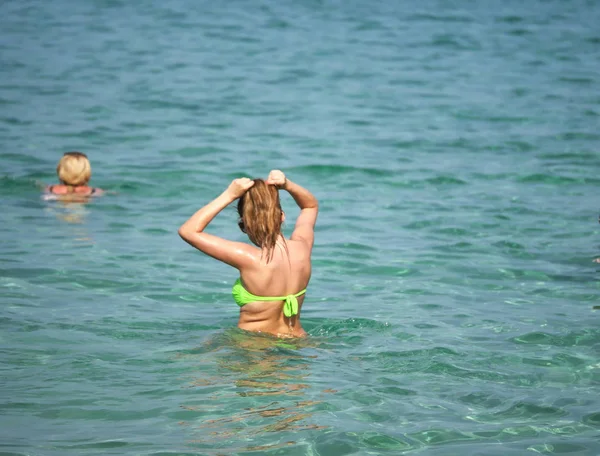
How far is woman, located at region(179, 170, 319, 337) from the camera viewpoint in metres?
6.14

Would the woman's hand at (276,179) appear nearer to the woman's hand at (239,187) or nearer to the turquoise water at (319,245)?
the woman's hand at (239,187)

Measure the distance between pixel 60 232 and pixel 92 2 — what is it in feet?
61.8

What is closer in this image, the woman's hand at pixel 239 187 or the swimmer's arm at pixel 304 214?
the woman's hand at pixel 239 187

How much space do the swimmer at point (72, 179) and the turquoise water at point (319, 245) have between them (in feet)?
0.82

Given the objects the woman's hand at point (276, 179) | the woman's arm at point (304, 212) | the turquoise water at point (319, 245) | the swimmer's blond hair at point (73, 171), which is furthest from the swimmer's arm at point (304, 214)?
the swimmer's blond hair at point (73, 171)

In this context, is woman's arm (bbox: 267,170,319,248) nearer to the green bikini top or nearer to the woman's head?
the woman's head

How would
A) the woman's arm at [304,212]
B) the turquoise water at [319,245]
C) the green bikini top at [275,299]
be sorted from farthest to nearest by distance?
the woman's arm at [304,212]
the green bikini top at [275,299]
the turquoise water at [319,245]

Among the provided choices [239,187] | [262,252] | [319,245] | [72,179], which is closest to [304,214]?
[262,252]

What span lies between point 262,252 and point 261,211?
28 cm

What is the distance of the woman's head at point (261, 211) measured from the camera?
20.1 ft

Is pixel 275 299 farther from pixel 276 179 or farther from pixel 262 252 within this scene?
pixel 276 179

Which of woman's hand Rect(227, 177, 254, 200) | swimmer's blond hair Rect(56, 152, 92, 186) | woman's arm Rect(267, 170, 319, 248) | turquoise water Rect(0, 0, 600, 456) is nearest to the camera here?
turquoise water Rect(0, 0, 600, 456)

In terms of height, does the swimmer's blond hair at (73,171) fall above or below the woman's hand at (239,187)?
below

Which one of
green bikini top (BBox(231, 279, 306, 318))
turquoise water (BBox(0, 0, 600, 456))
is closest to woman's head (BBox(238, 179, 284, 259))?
green bikini top (BBox(231, 279, 306, 318))
